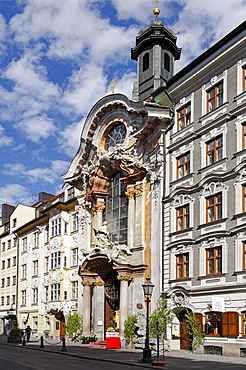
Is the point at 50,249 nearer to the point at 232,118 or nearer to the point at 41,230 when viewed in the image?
the point at 41,230

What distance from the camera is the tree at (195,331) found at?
92.8 feet

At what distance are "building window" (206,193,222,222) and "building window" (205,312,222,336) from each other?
5151 mm

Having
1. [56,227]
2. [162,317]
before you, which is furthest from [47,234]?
[162,317]

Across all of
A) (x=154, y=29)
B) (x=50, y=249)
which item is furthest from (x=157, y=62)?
(x=50, y=249)

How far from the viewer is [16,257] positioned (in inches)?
2451

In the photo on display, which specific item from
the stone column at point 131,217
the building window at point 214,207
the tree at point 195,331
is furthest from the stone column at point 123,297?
the building window at point 214,207

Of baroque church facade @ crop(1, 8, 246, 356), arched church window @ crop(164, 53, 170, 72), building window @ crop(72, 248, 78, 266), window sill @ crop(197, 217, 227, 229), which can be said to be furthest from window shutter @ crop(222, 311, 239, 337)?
arched church window @ crop(164, 53, 170, 72)

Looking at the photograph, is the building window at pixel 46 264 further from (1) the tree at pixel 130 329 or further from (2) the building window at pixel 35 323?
(1) the tree at pixel 130 329

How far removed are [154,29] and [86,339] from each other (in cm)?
2503

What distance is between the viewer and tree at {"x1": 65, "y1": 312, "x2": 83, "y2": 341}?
1626 inches

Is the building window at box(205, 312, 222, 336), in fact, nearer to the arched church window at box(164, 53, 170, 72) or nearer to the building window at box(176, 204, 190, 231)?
the building window at box(176, 204, 190, 231)

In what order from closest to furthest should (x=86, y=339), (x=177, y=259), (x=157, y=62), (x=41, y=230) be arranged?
1. (x=177, y=259)
2. (x=86, y=339)
3. (x=157, y=62)
4. (x=41, y=230)

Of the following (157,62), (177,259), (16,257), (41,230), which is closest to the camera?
(177,259)

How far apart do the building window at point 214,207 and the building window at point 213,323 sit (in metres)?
5.15
